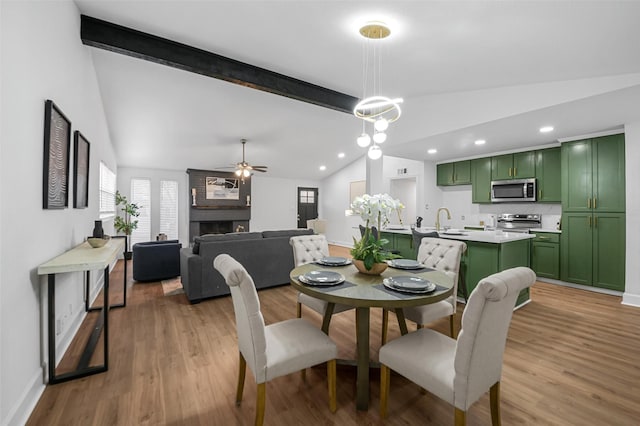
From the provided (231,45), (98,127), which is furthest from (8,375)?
(98,127)

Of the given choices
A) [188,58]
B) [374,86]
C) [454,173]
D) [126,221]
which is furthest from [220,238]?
[454,173]

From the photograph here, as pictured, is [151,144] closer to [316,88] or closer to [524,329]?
[316,88]

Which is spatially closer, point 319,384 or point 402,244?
point 319,384

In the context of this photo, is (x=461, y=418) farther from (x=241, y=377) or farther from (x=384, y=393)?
(x=241, y=377)

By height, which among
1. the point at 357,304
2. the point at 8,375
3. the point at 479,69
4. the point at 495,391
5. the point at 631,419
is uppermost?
the point at 479,69

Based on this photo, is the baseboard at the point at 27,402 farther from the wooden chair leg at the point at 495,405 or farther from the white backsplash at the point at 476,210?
the white backsplash at the point at 476,210

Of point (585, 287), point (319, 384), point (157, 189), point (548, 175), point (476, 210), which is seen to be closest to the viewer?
point (319, 384)

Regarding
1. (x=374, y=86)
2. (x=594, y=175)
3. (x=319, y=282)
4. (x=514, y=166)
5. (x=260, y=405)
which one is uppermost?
(x=374, y=86)

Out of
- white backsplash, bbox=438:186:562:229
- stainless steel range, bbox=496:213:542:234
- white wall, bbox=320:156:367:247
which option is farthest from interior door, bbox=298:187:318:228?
stainless steel range, bbox=496:213:542:234

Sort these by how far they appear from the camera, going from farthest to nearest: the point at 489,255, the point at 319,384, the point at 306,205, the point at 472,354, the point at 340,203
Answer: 1. the point at 306,205
2. the point at 340,203
3. the point at 489,255
4. the point at 319,384
5. the point at 472,354

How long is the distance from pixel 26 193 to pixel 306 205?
8739 millimetres

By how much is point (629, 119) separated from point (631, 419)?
364 centimetres

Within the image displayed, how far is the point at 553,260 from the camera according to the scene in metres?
4.62

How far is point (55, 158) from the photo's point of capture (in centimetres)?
210
